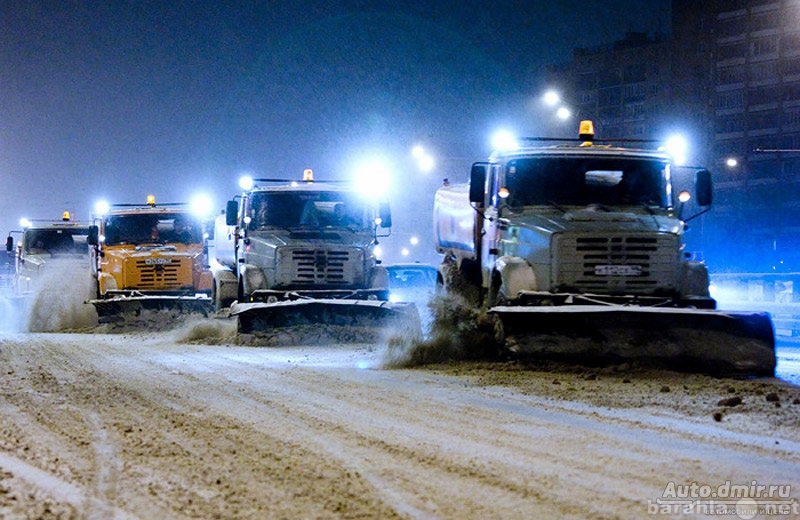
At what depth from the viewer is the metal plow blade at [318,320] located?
17094 mm

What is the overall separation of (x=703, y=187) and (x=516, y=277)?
2659 millimetres

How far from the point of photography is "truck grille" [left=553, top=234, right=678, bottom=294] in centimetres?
1248

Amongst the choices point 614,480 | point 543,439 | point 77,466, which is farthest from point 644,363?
point 77,466

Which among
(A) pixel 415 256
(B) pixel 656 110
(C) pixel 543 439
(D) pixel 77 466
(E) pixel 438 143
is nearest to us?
(D) pixel 77 466

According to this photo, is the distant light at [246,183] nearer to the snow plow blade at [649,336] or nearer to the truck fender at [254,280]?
the truck fender at [254,280]

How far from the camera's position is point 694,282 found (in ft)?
41.6

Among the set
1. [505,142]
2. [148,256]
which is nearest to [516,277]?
[505,142]

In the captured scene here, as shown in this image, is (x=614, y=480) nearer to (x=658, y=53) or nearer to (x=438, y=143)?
(x=438, y=143)

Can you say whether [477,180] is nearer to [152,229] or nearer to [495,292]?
[495,292]

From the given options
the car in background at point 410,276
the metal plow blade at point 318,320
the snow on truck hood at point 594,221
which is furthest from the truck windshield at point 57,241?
the snow on truck hood at point 594,221

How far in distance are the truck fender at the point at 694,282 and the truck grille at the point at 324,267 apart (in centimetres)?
726

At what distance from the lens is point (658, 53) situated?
84562 millimetres

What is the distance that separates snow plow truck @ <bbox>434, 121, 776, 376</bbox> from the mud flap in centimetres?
223

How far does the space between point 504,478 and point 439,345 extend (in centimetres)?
776
